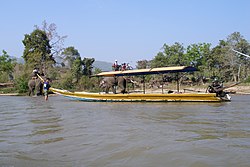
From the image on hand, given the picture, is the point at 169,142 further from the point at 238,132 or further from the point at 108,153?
the point at 238,132

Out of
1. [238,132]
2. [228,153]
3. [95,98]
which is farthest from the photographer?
[95,98]

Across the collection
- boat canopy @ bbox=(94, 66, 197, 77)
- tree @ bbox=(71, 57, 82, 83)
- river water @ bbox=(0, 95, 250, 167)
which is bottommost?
river water @ bbox=(0, 95, 250, 167)

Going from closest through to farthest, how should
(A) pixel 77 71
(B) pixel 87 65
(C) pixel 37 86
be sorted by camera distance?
(C) pixel 37 86 < (A) pixel 77 71 < (B) pixel 87 65

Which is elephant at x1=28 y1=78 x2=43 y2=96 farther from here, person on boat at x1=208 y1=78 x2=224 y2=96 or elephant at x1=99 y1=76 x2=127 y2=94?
person on boat at x1=208 y1=78 x2=224 y2=96

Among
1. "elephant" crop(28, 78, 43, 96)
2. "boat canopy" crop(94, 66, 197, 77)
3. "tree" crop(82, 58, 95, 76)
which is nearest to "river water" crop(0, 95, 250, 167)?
"boat canopy" crop(94, 66, 197, 77)

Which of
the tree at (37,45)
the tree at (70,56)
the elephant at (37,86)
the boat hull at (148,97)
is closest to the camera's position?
the boat hull at (148,97)

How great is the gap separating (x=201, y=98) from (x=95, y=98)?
5.58 meters

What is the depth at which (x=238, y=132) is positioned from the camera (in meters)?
6.09

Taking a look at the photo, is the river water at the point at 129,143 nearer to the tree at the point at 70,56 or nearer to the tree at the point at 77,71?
the tree at the point at 77,71

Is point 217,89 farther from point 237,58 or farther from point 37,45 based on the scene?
point 37,45

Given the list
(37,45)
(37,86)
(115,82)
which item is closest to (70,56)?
(37,45)

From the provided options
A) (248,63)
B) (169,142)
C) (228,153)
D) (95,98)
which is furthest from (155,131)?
(248,63)

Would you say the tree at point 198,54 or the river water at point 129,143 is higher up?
the tree at point 198,54

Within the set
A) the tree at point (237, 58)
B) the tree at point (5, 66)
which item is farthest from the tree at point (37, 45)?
the tree at point (237, 58)
